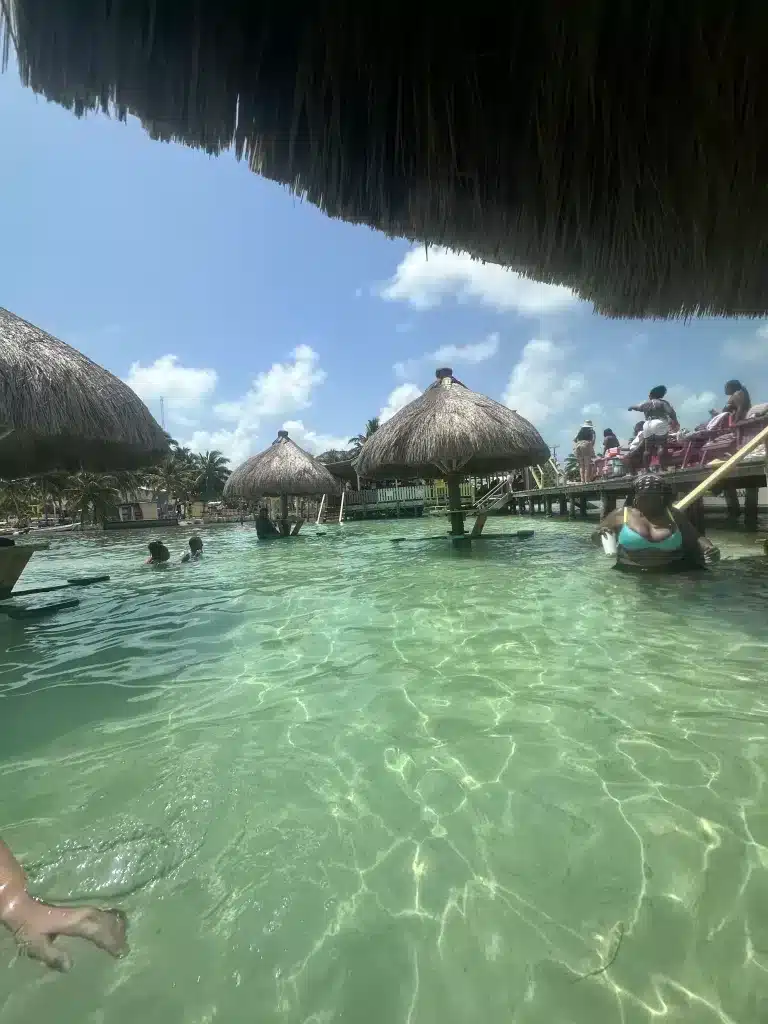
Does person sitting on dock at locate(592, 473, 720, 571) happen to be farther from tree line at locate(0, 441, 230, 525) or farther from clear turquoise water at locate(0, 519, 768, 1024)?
tree line at locate(0, 441, 230, 525)

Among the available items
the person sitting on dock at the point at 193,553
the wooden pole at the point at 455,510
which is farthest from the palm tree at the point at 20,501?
the wooden pole at the point at 455,510

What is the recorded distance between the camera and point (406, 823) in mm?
1831

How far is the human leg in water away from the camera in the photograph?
1.34m

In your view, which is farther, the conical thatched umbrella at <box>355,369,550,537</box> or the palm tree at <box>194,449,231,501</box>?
the palm tree at <box>194,449,231,501</box>

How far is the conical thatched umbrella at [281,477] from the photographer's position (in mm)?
15719

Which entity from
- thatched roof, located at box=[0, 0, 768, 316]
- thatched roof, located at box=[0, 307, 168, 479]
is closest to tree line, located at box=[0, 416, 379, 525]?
Answer: thatched roof, located at box=[0, 307, 168, 479]

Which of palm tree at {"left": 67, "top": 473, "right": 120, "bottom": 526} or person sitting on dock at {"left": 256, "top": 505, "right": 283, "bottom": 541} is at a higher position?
palm tree at {"left": 67, "top": 473, "right": 120, "bottom": 526}

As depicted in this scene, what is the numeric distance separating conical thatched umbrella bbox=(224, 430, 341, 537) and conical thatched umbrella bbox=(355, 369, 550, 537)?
186 inches

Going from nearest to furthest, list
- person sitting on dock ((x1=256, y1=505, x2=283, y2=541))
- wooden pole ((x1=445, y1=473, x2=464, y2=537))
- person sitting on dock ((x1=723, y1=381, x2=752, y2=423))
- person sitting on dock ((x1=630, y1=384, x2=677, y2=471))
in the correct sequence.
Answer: person sitting on dock ((x1=723, y1=381, x2=752, y2=423)), person sitting on dock ((x1=630, y1=384, x2=677, y2=471)), wooden pole ((x1=445, y1=473, x2=464, y2=537)), person sitting on dock ((x1=256, y1=505, x2=283, y2=541))

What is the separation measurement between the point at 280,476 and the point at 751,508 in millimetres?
12563

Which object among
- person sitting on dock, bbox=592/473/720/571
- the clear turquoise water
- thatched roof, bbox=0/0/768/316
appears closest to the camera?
the clear turquoise water

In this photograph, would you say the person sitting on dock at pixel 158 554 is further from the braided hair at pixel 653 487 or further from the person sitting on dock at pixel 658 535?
the braided hair at pixel 653 487

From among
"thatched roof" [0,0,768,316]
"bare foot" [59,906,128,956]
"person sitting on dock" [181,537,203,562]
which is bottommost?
"bare foot" [59,906,128,956]

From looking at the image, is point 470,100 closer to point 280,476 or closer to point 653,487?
point 653,487
